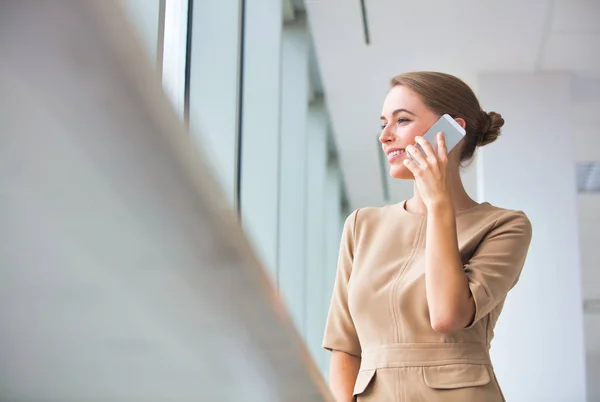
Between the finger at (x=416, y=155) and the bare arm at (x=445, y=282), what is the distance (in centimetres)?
15

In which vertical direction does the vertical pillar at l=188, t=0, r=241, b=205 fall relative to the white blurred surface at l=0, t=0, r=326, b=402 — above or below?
above

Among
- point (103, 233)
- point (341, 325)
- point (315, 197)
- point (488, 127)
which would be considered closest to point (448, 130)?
point (488, 127)

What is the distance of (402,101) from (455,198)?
0.75ft

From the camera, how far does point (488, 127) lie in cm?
164

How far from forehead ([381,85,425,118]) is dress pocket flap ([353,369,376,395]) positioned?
0.53 m

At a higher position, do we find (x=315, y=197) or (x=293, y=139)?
(x=293, y=139)

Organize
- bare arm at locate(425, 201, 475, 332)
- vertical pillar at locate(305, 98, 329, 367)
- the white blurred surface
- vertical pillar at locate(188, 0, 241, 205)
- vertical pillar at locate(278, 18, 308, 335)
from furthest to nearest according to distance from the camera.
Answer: vertical pillar at locate(305, 98, 329, 367) < vertical pillar at locate(278, 18, 308, 335) < vertical pillar at locate(188, 0, 241, 205) < bare arm at locate(425, 201, 475, 332) < the white blurred surface

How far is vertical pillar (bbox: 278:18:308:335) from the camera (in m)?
5.23

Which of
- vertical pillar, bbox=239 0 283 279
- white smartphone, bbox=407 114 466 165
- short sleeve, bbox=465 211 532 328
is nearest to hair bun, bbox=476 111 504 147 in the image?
white smartphone, bbox=407 114 466 165

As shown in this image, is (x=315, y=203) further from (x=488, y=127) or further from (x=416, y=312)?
(x=416, y=312)

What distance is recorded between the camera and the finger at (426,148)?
1462 mm

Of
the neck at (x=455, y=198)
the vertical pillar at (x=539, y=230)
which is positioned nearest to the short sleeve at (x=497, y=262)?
the neck at (x=455, y=198)

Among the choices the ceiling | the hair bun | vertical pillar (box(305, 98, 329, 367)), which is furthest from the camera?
vertical pillar (box(305, 98, 329, 367))

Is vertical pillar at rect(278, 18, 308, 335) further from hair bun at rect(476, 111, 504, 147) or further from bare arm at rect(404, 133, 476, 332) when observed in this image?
bare arm at rect(404, 133, 476, 332)
